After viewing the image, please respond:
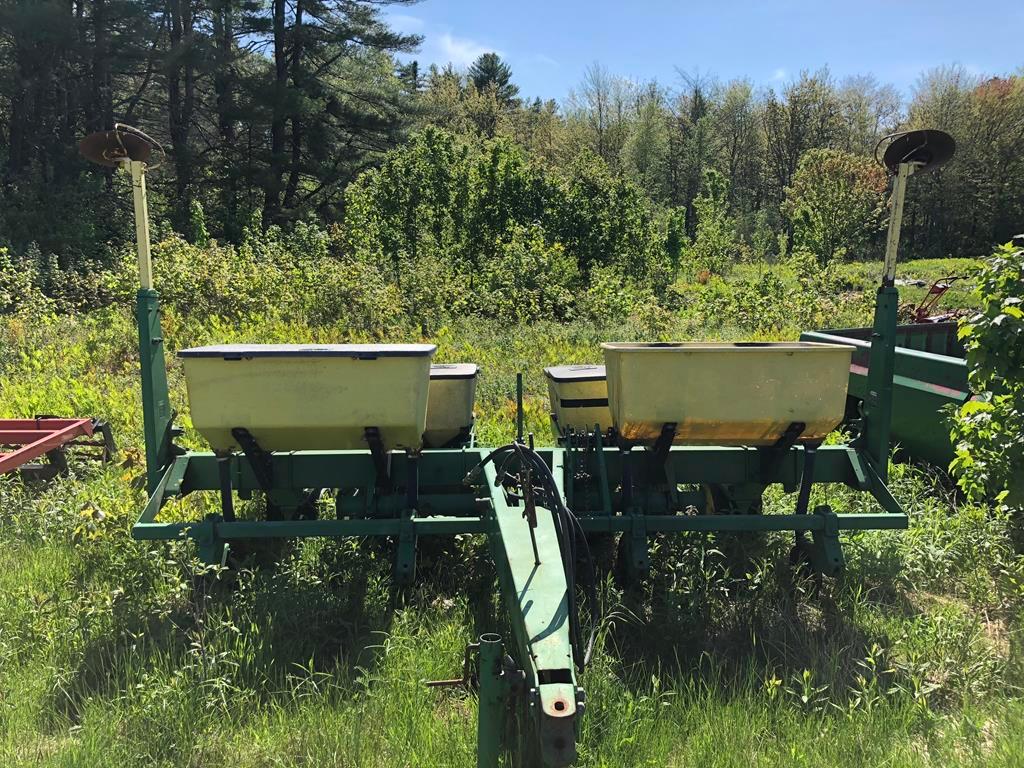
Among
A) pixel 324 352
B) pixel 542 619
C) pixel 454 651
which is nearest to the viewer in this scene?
pixel 542 619

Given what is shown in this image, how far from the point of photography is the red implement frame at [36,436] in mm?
4738

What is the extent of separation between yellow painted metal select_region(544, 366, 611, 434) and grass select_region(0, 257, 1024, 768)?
90 cm

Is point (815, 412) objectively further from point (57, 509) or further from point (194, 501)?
point (57, 509)

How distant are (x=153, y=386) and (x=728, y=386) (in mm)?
3007

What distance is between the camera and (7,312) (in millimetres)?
12062

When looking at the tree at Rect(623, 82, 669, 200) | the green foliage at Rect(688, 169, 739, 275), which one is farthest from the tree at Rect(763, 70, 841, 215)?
the green foliage at Rect(688, 169, 739, 275)

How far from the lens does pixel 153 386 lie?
3.67m

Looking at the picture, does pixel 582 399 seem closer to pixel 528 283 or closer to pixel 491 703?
pixel 491 703

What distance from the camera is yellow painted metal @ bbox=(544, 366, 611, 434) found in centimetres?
449

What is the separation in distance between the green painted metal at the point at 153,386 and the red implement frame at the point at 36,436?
1618 millimetres

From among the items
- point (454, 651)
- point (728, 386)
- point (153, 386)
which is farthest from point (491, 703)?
point (153, 386)

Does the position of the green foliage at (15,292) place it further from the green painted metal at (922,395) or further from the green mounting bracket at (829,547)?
the green mounting bracket at (829,547)

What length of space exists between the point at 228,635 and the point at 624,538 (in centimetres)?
203

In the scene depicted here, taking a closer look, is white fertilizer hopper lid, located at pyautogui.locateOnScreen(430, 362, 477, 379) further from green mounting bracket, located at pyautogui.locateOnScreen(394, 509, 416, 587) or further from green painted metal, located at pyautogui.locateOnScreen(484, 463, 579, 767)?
green painted metal, located at pyautogui.locateOnScreen(484, 463, 579, 767)
